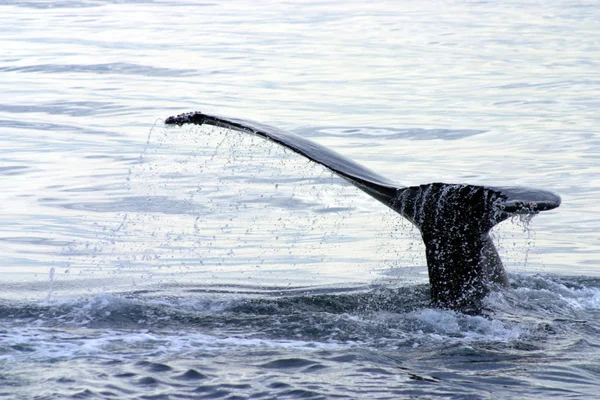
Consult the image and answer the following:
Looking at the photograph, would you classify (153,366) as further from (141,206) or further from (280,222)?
(141,206)

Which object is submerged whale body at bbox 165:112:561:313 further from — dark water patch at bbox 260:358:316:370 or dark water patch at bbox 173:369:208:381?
dark water patch at bbox 173:369:208:381

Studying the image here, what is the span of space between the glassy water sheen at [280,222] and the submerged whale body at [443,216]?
16cm

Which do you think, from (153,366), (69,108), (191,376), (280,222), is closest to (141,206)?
(280,222)

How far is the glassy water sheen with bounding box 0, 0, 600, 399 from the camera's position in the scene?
594cm

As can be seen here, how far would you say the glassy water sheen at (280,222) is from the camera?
19.5 ft

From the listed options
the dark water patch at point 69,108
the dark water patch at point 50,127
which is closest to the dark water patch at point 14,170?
the dark water patch at point 50,127

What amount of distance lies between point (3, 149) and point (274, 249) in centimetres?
586

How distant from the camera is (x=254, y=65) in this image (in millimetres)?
23609

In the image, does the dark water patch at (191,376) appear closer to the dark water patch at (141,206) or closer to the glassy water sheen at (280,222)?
the glassy water sheen at (280,222)

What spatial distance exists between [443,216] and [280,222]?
4.63 m

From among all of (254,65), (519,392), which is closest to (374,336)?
(519,392)

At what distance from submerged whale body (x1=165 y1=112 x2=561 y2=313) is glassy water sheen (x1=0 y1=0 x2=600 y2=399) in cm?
16

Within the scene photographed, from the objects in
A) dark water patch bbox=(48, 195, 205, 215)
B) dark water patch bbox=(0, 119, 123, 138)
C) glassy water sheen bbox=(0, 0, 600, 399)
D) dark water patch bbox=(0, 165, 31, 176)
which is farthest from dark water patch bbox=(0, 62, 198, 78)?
dark water patch bbox=(48, 195, 205, 215)

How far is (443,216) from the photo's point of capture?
664 centimetres
